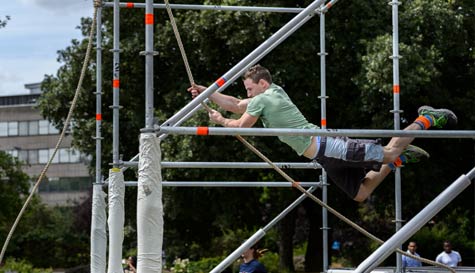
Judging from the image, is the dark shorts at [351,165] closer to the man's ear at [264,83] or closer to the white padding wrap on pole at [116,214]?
the man's ear at [264,83]

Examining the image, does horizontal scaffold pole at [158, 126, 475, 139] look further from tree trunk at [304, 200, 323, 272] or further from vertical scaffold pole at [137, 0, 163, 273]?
tree trunk at [304, 200, 323, 272]

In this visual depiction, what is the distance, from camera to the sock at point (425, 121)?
7.72 m

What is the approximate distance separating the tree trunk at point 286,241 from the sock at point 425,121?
56.3 ft

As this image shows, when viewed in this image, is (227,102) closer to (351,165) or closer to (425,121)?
(351,165)

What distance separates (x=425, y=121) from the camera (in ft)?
25.5

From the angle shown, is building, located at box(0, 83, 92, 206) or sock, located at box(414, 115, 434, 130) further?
building, located at box(0, 83, 92, 206)

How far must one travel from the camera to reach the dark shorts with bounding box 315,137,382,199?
8016 mm

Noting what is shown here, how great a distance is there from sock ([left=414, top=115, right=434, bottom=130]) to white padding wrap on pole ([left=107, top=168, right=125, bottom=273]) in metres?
3.55

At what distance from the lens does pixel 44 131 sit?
64.6 meters

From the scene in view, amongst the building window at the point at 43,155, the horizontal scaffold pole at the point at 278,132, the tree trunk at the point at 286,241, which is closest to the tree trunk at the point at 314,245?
the tree trunk at the point at 286,241

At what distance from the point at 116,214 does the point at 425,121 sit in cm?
376

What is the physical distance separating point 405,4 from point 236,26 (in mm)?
3529

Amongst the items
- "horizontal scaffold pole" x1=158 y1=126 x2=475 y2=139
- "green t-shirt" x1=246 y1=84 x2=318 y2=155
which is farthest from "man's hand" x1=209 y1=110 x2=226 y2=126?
"horizontal scaffold pole" x1=158 y1=126 x2=475 y2=139

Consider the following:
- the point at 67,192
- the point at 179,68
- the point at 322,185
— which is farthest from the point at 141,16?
the point at 67,192
